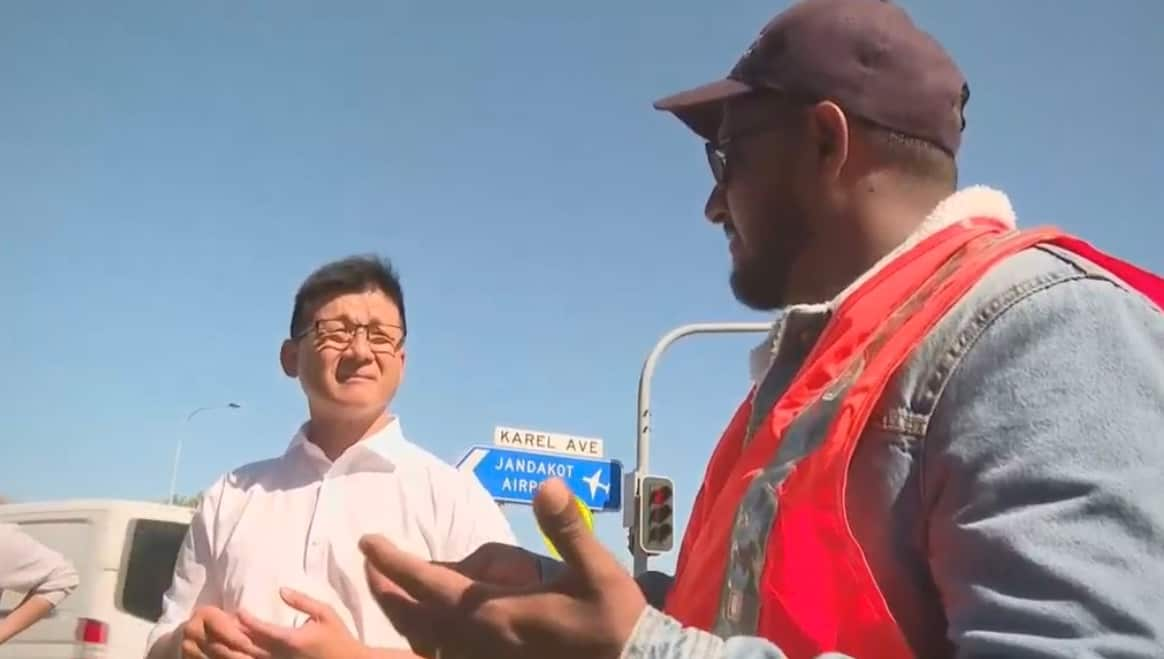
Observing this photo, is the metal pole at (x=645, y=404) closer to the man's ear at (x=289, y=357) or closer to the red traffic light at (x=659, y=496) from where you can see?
the red traffic light at (x=659, y=496)

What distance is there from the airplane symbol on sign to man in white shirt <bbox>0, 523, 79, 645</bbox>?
228 inches

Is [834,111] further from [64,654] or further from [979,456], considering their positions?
[64,654]

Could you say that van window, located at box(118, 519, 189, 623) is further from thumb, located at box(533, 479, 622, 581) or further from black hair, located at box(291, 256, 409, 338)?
thumb, located at box(533, 479, 622, 581)

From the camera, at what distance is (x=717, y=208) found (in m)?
2.24

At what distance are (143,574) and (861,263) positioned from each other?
661 centimetres

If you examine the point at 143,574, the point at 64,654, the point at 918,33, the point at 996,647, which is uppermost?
the point at 918,33

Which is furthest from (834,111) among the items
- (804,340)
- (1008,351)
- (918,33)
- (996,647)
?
(996,647)

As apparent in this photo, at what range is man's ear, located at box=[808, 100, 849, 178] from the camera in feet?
6.36

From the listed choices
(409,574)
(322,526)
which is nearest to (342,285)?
(322,526)

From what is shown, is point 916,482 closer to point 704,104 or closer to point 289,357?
point 704,104

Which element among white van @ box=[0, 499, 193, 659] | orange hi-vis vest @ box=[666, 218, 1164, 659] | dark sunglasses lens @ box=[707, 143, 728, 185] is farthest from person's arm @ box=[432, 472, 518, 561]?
white van @ box=[0, 499, 193, 659]

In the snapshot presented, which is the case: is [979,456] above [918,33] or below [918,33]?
below

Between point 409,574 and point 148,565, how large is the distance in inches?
266

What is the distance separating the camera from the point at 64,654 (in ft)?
23.4
